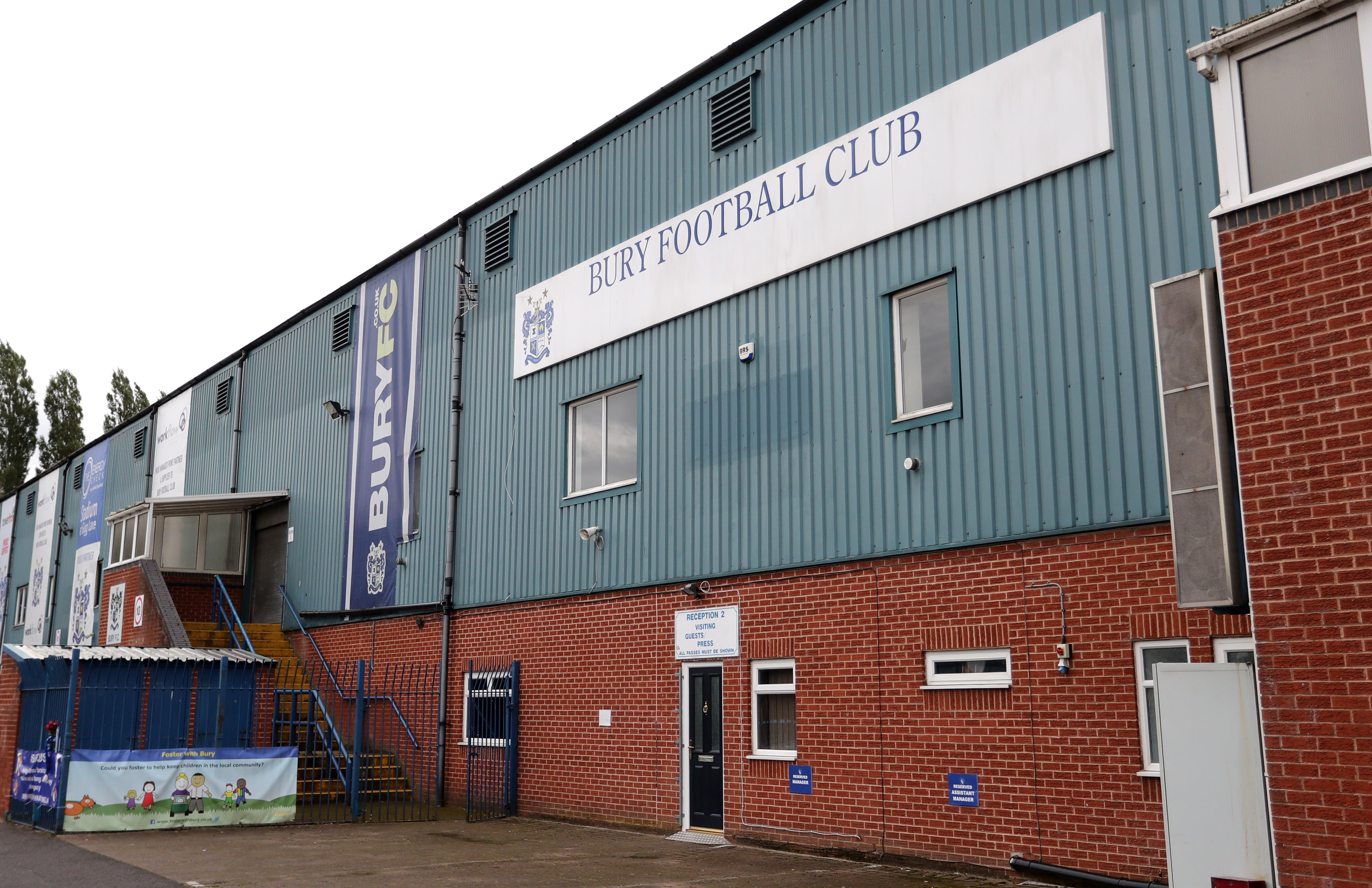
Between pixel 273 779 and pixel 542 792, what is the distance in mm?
3474

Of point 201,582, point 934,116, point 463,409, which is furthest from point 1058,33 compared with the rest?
point 201,582

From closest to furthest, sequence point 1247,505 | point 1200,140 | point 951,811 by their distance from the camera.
→ point 1247,505
point 1200,140
point 951,811

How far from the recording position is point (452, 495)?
18.6 meters

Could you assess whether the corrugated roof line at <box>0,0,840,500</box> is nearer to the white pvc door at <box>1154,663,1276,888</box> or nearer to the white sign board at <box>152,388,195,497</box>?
the white sign board at <box>152,388,195,497</box>

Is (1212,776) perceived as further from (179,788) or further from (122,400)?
(122,400)

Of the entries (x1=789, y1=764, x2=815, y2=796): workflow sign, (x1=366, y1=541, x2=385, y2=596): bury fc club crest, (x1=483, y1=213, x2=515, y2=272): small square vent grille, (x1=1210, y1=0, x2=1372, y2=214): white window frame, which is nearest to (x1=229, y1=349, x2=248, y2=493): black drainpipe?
(x1=366, y1=541, x2=385, y2=596): bury fc club crest

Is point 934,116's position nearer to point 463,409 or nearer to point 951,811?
point 951,811

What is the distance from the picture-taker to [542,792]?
623 inches

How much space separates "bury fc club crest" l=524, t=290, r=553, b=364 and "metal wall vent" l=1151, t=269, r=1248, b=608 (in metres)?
11.1

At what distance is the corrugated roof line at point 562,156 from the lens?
13906 millimetres

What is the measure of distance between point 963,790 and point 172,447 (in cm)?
2484

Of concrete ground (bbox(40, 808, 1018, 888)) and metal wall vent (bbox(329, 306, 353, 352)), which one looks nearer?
concrete ground (bbox(40, 808, 1018, 888))

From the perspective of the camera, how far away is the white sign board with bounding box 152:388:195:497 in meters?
29.1

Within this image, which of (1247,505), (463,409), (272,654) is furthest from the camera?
(272,654)
